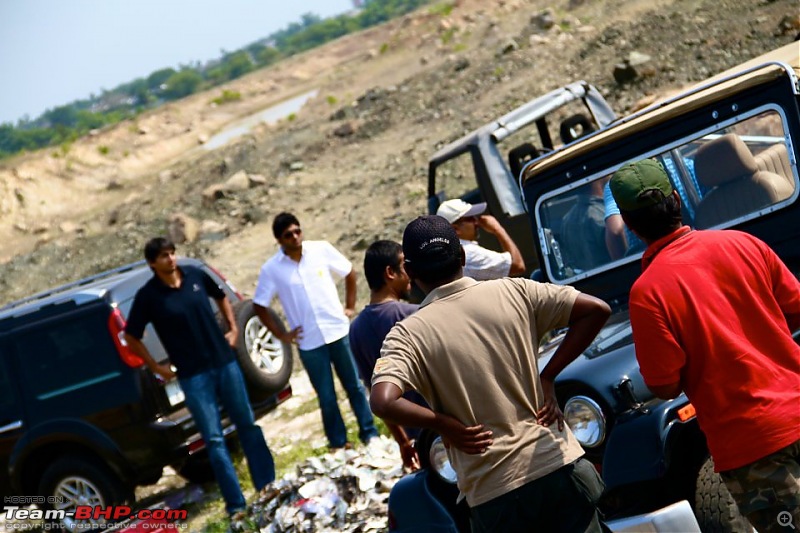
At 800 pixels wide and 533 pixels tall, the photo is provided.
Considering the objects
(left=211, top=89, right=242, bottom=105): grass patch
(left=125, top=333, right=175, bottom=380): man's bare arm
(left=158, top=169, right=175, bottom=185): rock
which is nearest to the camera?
(left=125, top=333, right=175, bottom=380): man's bare arm

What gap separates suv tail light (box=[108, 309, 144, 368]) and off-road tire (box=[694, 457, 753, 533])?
4906mm

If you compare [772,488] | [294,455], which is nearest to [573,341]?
[772,488]

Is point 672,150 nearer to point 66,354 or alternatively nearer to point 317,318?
point 317,318

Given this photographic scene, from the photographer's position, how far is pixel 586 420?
433cm

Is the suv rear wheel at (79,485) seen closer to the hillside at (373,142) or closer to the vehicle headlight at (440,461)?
the vehicle headlight at (440,461)

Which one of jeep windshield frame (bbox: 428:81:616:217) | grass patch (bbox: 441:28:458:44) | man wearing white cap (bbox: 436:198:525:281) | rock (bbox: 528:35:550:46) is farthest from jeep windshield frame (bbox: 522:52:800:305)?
grass patch (bbox: 441:28:458:44)

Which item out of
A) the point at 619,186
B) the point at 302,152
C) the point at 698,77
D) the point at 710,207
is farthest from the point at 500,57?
the point at 619,186

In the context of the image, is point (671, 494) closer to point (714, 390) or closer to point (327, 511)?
point (714, 390)

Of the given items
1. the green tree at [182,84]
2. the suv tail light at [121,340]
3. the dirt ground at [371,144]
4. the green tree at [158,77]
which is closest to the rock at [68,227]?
the dirt ground at [371,144]

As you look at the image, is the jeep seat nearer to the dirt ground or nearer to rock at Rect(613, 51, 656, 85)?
the dirt ground

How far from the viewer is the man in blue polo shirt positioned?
23.6 feet

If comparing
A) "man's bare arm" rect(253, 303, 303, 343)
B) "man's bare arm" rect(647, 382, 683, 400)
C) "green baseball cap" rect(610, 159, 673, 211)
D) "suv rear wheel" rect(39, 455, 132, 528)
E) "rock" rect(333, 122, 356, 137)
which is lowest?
"suv rear wheel" rect(39, 455, 132, 528)

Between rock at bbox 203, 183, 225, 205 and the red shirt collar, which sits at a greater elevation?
the red shirt collar

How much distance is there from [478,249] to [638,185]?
2843 mm
